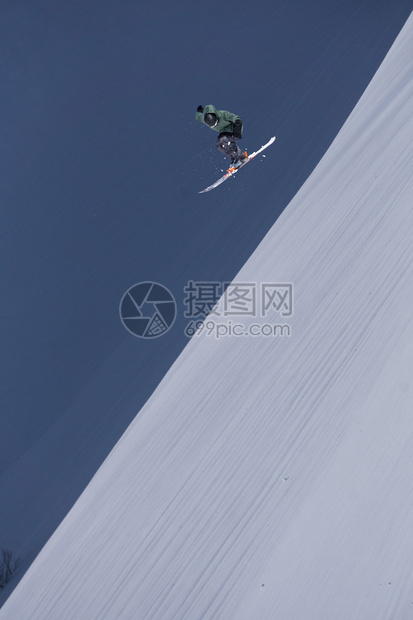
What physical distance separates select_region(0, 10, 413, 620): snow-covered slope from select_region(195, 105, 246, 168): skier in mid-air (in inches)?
54.3

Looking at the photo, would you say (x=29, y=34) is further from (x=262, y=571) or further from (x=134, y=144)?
(x=262, y=571)

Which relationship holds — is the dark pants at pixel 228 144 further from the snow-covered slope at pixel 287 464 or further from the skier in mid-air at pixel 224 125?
the snow-covered slope at pixel 287 464

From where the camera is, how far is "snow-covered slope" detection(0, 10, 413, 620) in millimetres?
3145

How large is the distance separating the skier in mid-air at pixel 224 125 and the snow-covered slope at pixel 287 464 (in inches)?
54.3

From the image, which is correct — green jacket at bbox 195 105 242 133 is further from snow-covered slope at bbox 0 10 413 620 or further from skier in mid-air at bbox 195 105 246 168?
snow-covered slope at bbox 0 10 413 620

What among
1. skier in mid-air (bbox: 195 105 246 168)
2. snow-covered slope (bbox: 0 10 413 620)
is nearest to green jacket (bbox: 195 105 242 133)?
skier in mid-air (bbox: 195 105 246 168)

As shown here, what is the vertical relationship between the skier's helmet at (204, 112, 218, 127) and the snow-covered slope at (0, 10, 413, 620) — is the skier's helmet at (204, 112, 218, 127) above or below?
above

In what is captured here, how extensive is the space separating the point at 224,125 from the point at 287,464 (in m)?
3.47

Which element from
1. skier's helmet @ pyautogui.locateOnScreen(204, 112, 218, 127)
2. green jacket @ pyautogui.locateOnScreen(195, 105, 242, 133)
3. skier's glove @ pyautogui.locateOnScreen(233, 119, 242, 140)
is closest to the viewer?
skier's helmet @ pyautogui.locateOnScreen(204, 112, 218, 127)

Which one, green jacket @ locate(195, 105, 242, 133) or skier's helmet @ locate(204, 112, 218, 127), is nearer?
skier's helmet @ locate(204, 112, 218, 127)

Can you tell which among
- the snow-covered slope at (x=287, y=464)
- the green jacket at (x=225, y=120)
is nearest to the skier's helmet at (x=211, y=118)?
the green jacket at (x=225, y=120)

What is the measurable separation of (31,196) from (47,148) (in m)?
0.81

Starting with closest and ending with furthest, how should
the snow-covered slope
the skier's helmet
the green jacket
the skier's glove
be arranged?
1. the snow-covered slope
2. the skier's helmet
3. the green jacket
4. the skier's glove

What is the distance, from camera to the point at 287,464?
3758 millimetres
